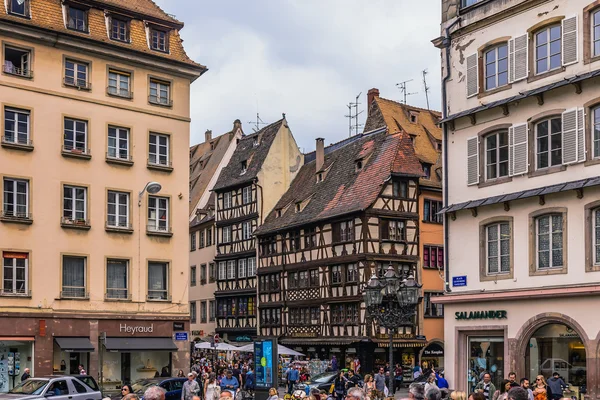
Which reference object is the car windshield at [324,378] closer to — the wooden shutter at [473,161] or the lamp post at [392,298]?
the wooden shutter at [473,161]

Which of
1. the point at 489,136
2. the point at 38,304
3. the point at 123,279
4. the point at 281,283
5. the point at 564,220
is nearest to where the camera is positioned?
the point at 564,220

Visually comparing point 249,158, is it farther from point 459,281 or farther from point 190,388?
point 190,388

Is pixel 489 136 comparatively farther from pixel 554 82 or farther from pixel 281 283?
pixel 281 283

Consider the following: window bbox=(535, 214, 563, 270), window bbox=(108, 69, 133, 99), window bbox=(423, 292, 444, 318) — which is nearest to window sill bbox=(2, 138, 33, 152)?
window bbox=(108, 69, 133, 99)

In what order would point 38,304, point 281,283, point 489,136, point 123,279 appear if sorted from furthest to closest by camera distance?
point 281,283, point 123,279, point 38,304, point 489,136

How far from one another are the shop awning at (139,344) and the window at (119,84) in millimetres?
9993

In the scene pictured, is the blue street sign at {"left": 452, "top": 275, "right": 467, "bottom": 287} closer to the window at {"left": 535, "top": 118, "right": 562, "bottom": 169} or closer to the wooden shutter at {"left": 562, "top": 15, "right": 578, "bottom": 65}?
the window at {"left": 535, "top": 118, "right": 562, "bottom": 169}

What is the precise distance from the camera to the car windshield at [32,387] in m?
24.5

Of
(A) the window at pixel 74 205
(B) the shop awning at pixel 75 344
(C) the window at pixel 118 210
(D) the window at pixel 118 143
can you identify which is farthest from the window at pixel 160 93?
(B) the shop awning at pixel 75 344

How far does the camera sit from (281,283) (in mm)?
57594

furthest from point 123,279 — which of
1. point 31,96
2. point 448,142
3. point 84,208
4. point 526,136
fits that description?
point 526,136

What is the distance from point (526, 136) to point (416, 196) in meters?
23.6

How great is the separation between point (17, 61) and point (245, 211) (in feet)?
94.8

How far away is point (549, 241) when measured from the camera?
27.5 metres
